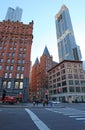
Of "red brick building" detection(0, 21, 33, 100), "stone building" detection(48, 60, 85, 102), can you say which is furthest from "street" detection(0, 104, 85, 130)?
"stone building" detection(48, 60, 85, 102)

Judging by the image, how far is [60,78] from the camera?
3007 inches

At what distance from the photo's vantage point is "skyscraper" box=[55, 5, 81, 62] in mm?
141500

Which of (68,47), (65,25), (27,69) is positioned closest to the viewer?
(27,69)

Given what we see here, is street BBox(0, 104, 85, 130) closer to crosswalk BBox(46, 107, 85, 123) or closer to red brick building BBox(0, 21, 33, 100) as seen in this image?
crosswalk BBox(46, 107, 85, 123)

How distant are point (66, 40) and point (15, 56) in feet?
349

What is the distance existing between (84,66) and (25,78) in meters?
47.8

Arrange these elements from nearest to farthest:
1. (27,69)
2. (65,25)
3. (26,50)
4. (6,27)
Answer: (27,69) < (26,50) < (6,27) < (65,25)

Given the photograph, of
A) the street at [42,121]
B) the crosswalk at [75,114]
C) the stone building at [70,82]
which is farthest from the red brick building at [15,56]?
the street at [42,121]

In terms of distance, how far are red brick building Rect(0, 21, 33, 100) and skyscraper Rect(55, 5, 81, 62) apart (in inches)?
3380

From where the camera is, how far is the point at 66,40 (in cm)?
14988

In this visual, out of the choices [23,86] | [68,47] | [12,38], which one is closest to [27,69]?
[23,86]

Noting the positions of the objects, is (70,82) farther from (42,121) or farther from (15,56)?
(42,121)

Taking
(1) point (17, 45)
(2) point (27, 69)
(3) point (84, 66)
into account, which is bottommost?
(2) point (27, 69)

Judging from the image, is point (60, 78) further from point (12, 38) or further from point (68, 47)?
point (68, 47)
